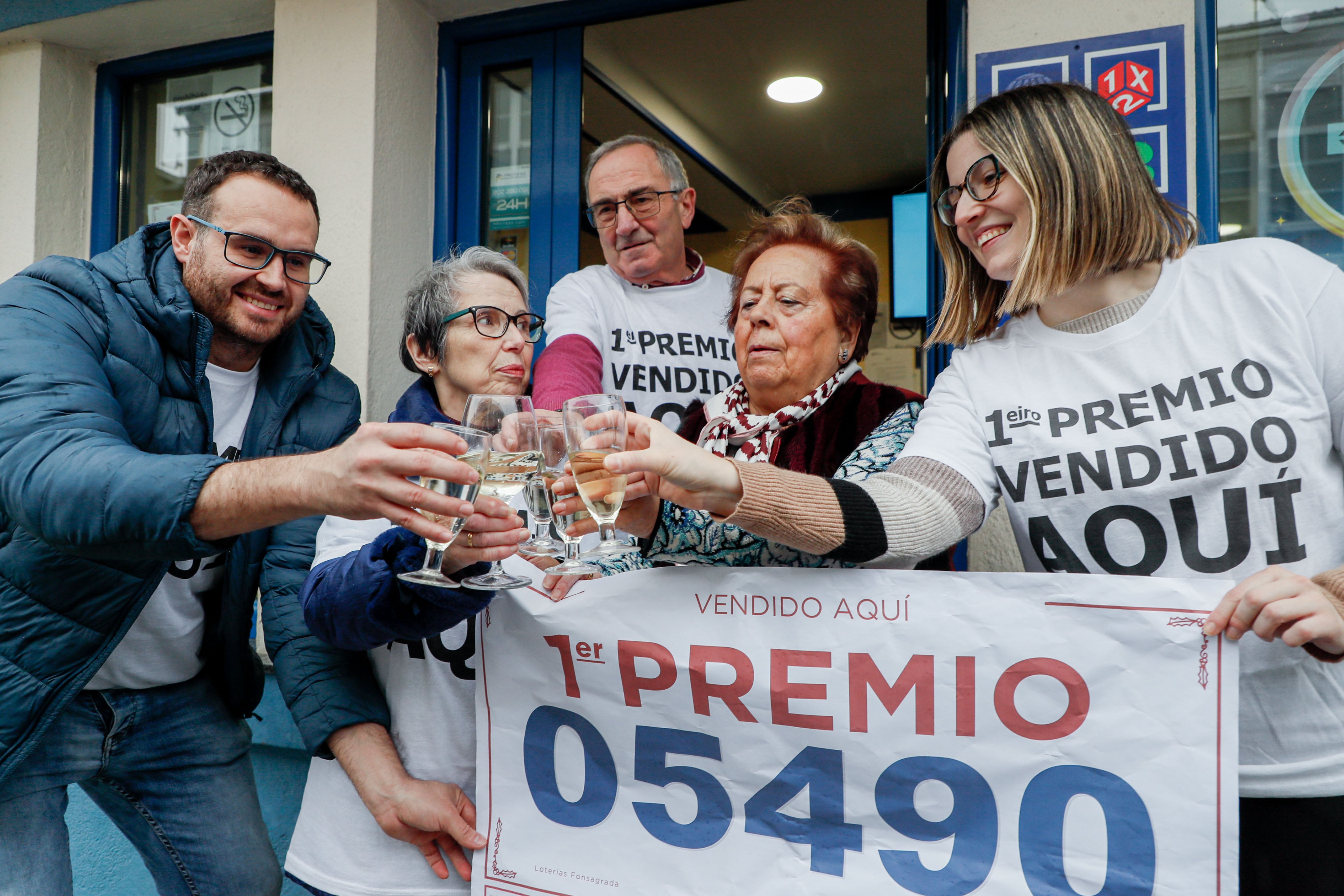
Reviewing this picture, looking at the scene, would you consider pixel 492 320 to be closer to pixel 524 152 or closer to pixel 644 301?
pixel 644 301

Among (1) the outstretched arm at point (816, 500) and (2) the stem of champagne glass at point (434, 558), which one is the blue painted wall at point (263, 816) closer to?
(2) the stem of champagne glass at point (434, 558)

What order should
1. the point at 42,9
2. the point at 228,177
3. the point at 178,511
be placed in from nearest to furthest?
the point at 178,511 → the point at 228,177 → the point at 42,9

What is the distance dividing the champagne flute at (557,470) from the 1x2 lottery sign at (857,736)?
22 centimetres

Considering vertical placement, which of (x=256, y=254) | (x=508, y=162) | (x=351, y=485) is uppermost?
(x=508, y=162)

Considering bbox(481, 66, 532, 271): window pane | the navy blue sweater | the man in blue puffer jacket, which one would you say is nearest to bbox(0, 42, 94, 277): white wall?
bbox(481, 66, 532, 271): window pane

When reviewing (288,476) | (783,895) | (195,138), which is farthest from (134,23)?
(783,895)

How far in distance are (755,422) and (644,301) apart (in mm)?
962

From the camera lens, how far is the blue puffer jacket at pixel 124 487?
1.41m

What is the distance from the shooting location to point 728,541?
1.69m

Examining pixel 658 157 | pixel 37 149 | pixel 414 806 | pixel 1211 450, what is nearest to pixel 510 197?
pixel 658 157

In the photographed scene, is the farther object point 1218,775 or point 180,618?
point 180,618

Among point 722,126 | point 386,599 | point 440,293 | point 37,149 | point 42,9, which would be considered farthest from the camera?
point 722,126

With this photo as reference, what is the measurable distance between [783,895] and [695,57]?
4.32 meters

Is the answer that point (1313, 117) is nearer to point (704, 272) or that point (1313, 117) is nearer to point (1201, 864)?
point (704, 272)
